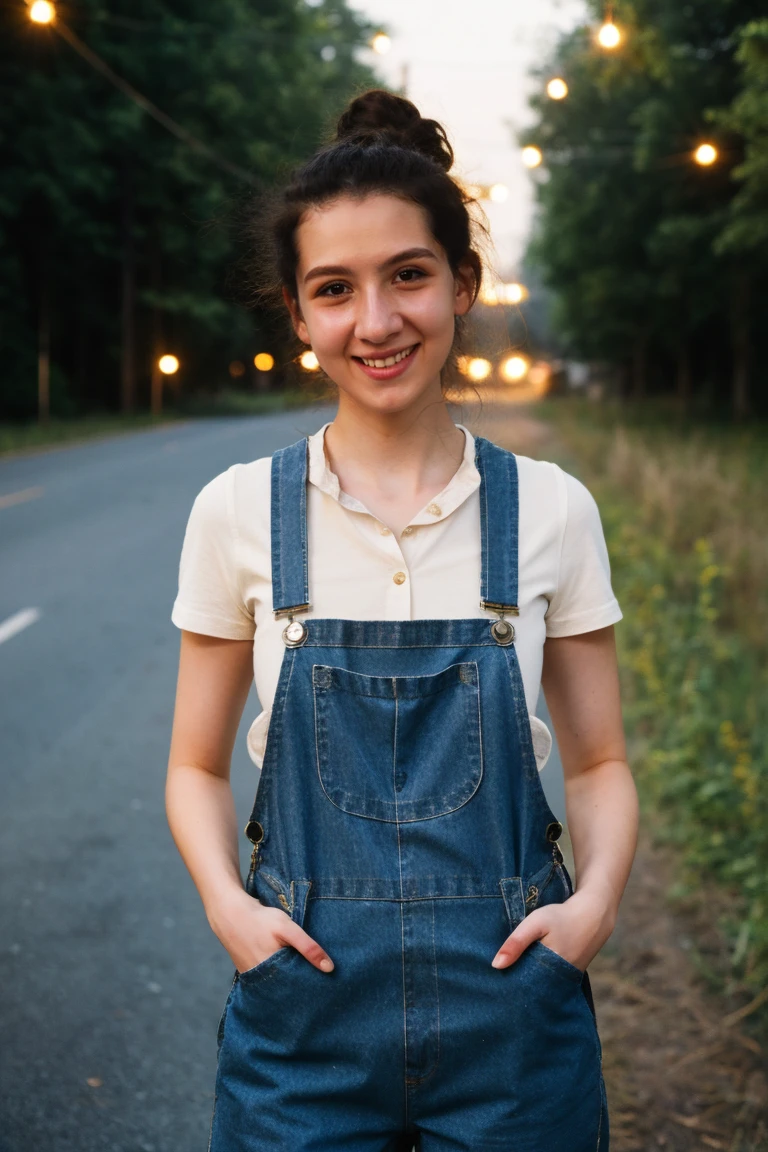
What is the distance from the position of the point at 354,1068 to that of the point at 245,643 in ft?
1.89

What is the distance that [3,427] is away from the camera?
2375 cm

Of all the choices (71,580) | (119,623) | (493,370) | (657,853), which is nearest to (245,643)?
(493,370)

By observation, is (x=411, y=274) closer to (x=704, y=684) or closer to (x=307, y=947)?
(x=307, y=947)

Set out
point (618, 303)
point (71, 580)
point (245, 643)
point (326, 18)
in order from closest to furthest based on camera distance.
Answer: point (245, 643)
point (71, 580)
point (618, 303)
point (326, 18)

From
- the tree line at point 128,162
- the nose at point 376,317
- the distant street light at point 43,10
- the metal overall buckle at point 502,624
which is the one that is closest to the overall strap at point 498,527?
the metal overall buckle at point 502,624

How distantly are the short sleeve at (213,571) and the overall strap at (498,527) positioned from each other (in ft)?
1.10

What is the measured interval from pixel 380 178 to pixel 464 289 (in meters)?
0.24

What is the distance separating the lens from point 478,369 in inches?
83.1

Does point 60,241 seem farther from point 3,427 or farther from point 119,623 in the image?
point 119,623

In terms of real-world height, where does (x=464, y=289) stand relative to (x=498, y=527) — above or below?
above

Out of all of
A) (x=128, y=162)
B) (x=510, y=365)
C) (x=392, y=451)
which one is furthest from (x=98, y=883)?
(x=128, y=162)

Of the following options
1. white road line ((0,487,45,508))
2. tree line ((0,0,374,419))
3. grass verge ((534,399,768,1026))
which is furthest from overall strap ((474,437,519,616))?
tree line ((0,0,374,419))

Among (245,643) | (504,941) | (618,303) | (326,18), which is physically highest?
(326,18)

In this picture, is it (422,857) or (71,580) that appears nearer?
(422,857)
